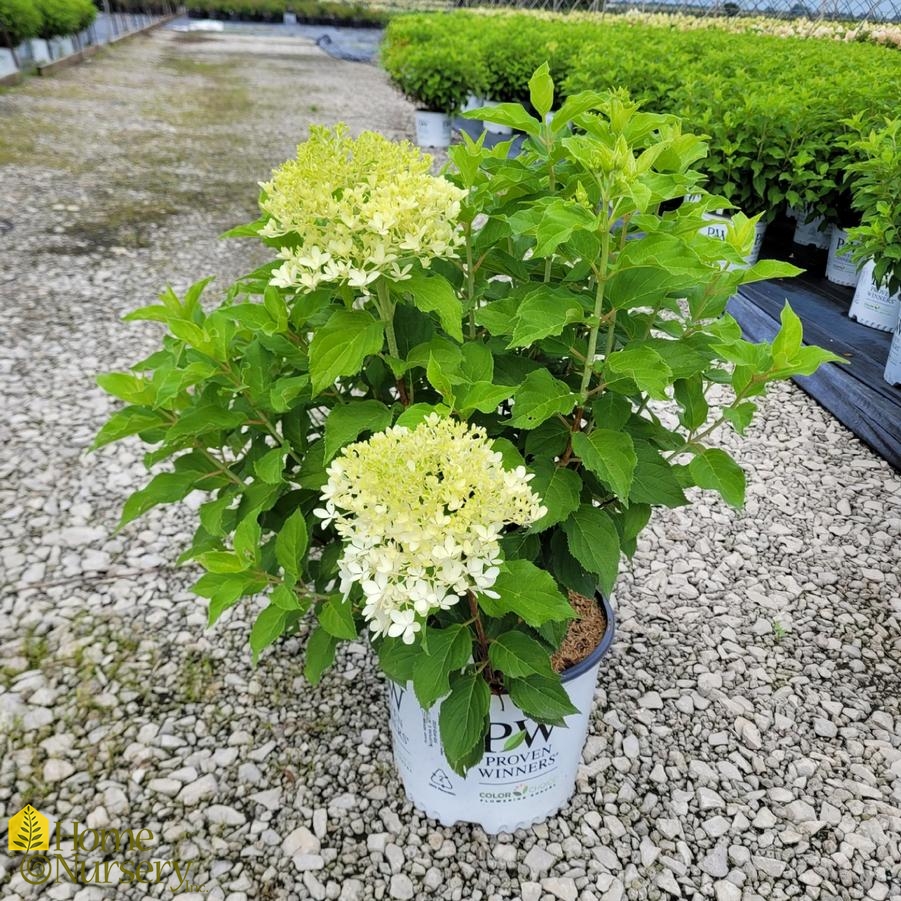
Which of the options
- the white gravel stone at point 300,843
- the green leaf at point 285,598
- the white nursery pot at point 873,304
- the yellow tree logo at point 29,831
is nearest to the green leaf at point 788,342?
the green leaf at point 285,598

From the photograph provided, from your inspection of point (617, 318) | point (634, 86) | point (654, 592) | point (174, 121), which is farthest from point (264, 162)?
point (617, 318)

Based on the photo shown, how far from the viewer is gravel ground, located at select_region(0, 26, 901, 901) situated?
1.76m

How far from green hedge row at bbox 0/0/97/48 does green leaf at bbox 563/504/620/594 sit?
13.9 metres

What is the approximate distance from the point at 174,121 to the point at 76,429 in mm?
7702

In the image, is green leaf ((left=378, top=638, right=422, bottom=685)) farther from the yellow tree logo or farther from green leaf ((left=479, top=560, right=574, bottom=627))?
the yellow tree logo

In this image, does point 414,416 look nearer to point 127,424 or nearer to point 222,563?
point 222,563

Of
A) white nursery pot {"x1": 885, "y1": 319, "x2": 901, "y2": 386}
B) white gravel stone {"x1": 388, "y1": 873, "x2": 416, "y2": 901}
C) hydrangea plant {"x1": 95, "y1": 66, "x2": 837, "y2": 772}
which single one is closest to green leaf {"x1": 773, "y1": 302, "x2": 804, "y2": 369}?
hydrangea plant {"x1": 95, "y1": 66, "x2": 837, "y2": 772}

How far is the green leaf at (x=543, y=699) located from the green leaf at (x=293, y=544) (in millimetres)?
475

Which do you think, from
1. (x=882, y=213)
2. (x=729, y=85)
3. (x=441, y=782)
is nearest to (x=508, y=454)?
(x=441, y=782)

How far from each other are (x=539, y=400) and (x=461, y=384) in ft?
0.44

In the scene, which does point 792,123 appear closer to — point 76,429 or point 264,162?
point 76,429

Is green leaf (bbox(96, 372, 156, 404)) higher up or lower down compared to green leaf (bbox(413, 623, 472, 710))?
higher up

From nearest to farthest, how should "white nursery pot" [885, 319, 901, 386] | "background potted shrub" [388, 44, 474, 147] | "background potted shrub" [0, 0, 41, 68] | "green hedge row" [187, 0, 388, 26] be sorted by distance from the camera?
"white nursery pot" [885, 319, 901, 386] < "background potted shrub" [388, 44, 474, 147] < "background potted shrub" [0, 0, 41, 68] < "green hedge row" [187, 0, 388, 26]

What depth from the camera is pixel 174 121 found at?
9625 millimetres
